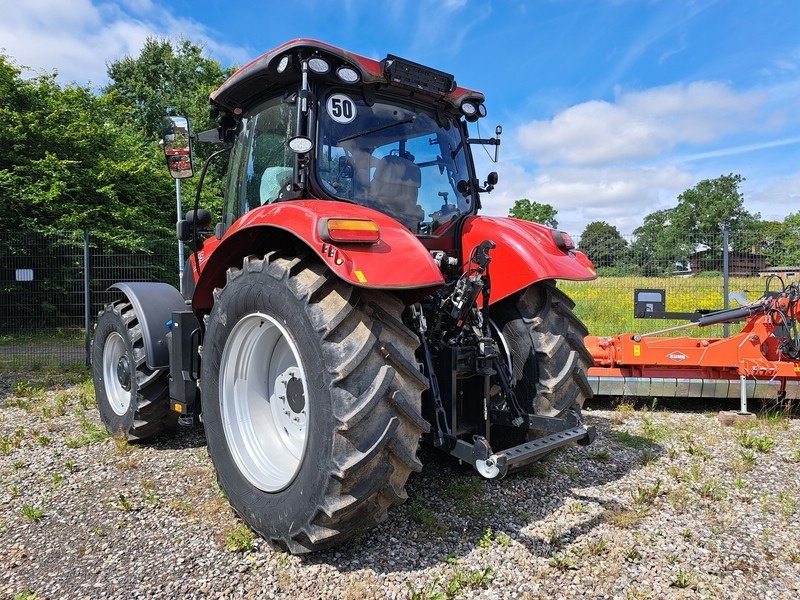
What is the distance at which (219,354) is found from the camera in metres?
3.07

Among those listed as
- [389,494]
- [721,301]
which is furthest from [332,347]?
[721,301]

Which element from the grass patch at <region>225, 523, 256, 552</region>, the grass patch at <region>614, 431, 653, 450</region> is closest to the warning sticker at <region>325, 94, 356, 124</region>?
the grass patch at <region>225, 523, 256, 552</region>

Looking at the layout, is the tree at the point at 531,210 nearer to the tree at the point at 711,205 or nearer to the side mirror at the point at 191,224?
the tree at the point at 711,205

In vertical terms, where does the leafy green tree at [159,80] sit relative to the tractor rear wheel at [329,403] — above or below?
above

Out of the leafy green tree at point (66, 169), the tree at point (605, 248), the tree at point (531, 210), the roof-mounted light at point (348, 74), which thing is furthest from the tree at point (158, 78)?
the tree at point (531, 210)

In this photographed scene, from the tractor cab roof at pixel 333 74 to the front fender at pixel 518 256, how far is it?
85 cm

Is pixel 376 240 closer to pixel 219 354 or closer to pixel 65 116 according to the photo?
pixel 219 354

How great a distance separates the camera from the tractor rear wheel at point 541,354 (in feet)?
10.6

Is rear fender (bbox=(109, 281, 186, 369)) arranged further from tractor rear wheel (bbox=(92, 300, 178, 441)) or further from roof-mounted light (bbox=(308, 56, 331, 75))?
roof-mounted light (bbox=(308, 56, 331, 75))

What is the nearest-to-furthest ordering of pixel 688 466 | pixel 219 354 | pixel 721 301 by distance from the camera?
pixel 219 354 < pixel 688 466 < pixel 721 301

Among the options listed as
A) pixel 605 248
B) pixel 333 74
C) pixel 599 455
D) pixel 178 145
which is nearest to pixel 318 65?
pixel 333 74

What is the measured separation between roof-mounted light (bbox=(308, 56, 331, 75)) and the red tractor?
0.04ft

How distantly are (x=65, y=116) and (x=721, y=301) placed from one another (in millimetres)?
14499

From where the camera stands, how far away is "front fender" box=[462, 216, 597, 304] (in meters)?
3.17
